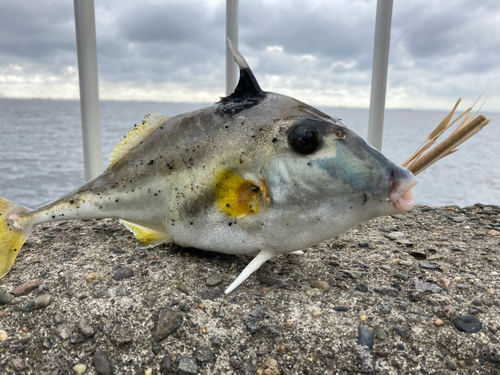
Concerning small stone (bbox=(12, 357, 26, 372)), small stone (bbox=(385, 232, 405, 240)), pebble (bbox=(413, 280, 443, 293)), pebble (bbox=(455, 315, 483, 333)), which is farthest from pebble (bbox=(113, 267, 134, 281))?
small stone (bbox=(385, 232, 405, 240))

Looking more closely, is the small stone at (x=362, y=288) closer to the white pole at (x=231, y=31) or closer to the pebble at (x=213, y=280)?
the pebble at (x=213, y=280)

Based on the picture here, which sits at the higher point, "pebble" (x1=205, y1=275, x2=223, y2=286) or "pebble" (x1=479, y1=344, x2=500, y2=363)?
"pebble" (x1=205, y1=275, x2=223, y2=286)

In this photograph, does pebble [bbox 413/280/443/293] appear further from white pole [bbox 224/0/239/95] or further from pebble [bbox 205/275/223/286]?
white pole [bbox 224/0/239/95]

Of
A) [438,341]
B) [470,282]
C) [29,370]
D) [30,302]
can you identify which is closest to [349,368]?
[438,341]

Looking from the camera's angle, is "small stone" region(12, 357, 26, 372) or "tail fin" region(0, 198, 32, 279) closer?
"small stone" region(12, 357, 26, 372)

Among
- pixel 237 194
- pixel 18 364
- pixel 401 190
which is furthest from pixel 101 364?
pixel 401 190

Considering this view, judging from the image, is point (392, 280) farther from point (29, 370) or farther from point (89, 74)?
point (89, 74)

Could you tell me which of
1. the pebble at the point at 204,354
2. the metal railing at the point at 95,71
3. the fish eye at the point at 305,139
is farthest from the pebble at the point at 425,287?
the metal railing at the point at 95,71
